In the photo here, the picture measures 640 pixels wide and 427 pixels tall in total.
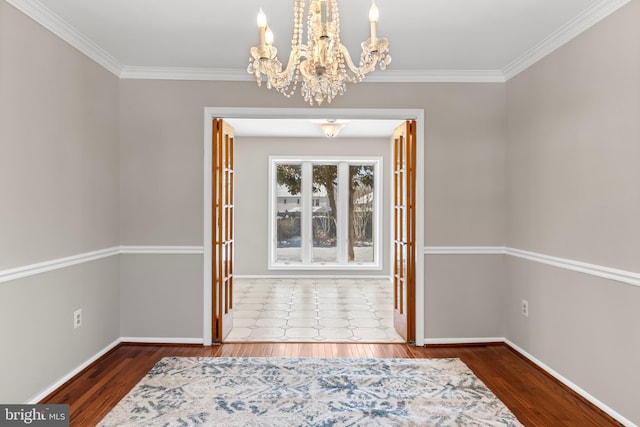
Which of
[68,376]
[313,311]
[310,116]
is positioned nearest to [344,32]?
[310,116]

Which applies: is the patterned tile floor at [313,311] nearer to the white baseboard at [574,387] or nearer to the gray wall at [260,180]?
the gray wall at [260,180]

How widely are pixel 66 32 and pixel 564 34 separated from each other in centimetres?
362

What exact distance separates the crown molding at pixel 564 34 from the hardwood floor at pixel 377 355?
99.6 inches

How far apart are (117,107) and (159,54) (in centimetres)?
71

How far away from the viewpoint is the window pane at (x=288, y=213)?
799 cm

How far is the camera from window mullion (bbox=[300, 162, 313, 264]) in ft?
26.1

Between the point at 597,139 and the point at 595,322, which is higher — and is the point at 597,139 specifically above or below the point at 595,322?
above

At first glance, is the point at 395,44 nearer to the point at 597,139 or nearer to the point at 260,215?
the point at 597,139

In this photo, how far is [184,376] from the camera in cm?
329

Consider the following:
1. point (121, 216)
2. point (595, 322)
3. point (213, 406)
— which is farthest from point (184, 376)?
point (595, 322)

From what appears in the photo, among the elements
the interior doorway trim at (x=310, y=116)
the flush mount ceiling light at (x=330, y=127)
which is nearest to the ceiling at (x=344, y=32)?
the interior doorway trim at (x=310, y=116)

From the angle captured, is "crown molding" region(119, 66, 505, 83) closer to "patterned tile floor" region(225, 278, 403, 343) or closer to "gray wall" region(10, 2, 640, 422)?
"gray wall" region(10, 2, 640, 422)

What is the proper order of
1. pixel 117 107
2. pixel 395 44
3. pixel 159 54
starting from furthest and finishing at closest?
pixel 117 107, pixel 159 54, pixel 395 44

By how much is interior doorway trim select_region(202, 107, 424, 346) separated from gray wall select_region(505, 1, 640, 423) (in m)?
0.85
